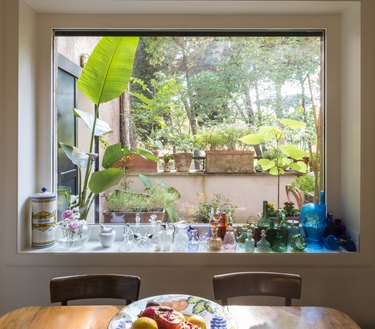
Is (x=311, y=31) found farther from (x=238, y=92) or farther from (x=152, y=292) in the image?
(x=152, y=292)

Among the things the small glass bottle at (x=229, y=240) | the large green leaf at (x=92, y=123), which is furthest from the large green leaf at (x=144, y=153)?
the small glass bottle at (x=229, y=240)

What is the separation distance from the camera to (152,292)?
79.9 inches

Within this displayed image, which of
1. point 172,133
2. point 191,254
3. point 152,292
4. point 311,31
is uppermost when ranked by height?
point 311,31

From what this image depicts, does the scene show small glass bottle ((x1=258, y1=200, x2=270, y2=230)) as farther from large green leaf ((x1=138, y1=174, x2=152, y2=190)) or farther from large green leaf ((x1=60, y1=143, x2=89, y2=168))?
large green leaf ((x1=60, y1=143, x2=89, y2=168))

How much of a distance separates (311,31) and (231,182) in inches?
42.9

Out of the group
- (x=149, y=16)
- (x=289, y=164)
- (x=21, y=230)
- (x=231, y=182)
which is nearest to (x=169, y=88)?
(x=149, y=16)

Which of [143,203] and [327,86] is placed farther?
[143,203]

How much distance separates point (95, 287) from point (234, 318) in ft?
2.22

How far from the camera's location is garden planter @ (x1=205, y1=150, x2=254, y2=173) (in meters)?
2.35

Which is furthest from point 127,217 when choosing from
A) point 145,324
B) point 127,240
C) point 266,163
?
point 145,324

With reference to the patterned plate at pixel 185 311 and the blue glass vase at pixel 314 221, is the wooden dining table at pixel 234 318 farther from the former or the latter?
the blue glass vase at pixel 314 221

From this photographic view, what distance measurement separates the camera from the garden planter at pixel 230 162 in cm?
235

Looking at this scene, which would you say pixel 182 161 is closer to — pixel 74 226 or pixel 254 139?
pixel 254 139

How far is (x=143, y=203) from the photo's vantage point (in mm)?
2346
